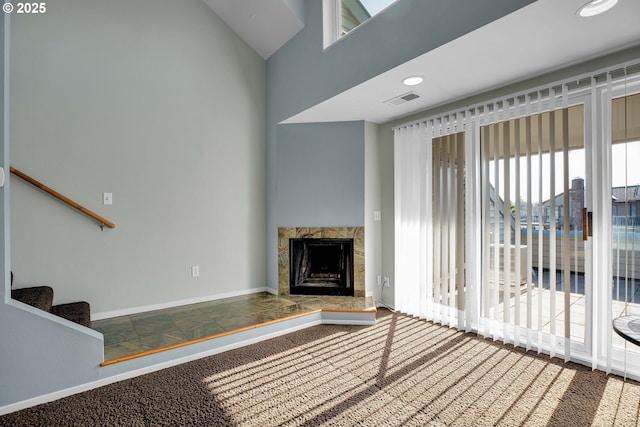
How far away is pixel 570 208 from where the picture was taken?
2.48 meters

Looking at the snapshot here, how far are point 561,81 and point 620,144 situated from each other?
617 mm

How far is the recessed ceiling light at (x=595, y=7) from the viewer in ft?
5.60

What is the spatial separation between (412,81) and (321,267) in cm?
242

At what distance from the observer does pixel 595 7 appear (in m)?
1.75

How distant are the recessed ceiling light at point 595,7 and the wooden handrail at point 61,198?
3.93m

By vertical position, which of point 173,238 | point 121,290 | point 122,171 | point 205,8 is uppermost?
point 205,8

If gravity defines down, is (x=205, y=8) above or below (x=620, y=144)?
above

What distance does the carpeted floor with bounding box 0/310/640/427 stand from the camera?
1.85 metres

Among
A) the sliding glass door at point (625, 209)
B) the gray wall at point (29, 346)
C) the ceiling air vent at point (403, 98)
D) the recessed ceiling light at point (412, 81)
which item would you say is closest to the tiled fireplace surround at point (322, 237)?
the ceiling air vent at point (403, 98)

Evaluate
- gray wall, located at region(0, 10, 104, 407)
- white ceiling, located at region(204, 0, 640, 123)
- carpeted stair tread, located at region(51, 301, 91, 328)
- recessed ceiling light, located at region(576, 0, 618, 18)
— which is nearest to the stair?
carpeted stair tread, located at region(51, 301, 91, 328)

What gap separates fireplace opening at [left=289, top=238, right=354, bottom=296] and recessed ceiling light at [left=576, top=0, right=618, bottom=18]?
281cm

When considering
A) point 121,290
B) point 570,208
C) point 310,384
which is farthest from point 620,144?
point 121,290

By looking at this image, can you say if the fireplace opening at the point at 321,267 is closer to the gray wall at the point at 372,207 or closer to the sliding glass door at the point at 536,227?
the gray wall at the point at 372,207

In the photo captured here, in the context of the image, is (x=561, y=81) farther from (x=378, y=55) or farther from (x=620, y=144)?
(x=378, y=55)
